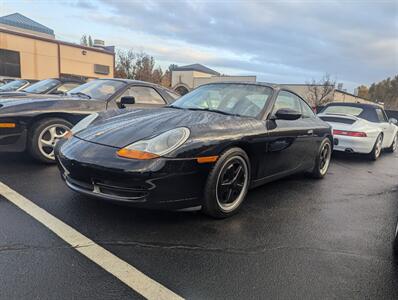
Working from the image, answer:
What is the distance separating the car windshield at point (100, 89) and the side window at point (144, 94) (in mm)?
202

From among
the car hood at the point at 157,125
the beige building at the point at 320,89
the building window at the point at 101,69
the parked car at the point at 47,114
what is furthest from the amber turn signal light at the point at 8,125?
the beige building at the point at 320,89

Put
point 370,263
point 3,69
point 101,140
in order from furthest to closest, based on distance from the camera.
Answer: point 3,69
point 101,140
point 370,263

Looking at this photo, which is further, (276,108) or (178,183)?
(276,108)

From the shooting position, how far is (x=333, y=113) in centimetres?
860

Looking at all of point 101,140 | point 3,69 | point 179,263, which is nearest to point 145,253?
point 179,263

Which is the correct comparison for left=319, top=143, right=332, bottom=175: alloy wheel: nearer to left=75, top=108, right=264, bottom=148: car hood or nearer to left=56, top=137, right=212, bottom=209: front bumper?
left=75, top=108, right=264, bottom=148: car hood

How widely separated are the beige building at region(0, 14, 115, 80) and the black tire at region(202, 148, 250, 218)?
31253 millimetres

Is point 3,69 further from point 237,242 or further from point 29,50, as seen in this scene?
point 237,242

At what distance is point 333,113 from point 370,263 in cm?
634

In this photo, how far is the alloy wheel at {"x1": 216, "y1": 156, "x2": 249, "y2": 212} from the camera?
11.2ft

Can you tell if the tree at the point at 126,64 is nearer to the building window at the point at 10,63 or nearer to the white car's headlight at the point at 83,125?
the building window at the point at 10,63

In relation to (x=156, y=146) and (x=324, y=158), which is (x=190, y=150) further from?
(x=324, y=158)

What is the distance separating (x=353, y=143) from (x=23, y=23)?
55301mm

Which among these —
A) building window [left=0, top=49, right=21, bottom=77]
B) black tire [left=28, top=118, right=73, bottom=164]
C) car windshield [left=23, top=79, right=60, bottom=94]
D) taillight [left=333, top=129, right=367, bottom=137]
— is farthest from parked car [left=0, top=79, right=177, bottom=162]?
building window [left=0, top=49, right=21, bottom=77]
